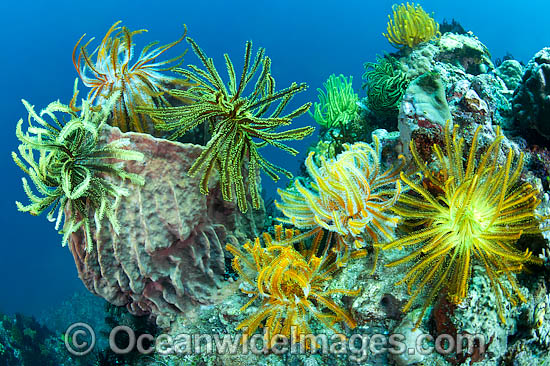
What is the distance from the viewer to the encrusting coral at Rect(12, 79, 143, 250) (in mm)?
3398

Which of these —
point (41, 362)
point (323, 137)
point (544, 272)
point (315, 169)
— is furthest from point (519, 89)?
point (41, 362)

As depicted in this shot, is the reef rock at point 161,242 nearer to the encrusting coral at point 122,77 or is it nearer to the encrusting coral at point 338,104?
the encrusting coral at point 122,77

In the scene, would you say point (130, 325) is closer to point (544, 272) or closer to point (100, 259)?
point (100, 259)

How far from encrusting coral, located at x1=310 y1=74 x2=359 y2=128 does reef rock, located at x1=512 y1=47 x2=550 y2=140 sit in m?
3.34

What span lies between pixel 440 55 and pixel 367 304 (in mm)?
6383

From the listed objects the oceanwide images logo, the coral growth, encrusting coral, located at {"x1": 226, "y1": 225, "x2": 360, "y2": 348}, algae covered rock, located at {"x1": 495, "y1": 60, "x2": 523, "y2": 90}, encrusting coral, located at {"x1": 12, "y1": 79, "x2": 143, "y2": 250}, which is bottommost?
the oceanwide images logo

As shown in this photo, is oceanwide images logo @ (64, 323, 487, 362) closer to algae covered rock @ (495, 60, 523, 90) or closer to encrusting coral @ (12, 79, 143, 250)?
encrusting coral @ (12, 79, 143, 250)

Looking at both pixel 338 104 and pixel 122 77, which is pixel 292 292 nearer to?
pixel 122 77

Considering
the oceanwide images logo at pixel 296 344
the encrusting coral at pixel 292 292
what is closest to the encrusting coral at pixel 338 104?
the encrusting coral at pixel 292 292

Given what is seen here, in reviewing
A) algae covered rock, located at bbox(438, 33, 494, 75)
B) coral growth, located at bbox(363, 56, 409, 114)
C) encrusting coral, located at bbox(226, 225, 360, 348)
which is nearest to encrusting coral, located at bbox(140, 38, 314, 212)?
encrusting coral, located at bbox(226, 225, 360, 348)

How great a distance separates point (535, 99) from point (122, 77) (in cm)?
511

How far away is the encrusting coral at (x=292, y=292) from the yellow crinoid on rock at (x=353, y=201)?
309mm

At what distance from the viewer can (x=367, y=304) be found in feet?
11.5

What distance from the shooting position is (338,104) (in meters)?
7.72
